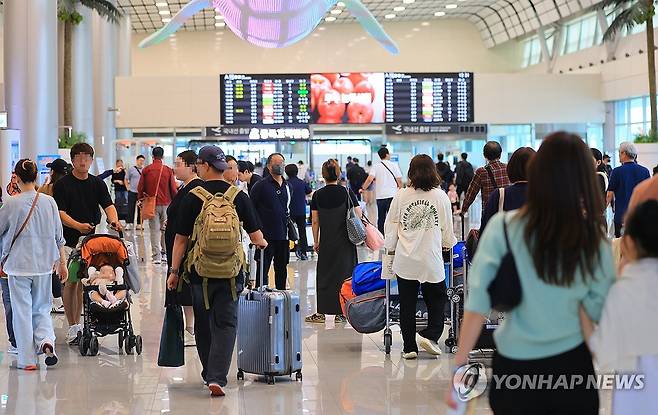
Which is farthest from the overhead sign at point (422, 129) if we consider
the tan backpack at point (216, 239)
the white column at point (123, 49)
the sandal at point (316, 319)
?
the tan backpack at point (216, 239)

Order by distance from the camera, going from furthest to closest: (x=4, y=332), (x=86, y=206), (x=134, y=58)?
(x=134, y=58) → (x=4, y=332) → (x=86, y=206)

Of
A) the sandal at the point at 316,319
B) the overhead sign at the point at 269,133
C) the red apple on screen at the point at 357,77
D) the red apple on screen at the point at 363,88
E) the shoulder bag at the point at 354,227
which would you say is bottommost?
the sandal at the point at 316,319

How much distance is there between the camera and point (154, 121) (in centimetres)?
3020

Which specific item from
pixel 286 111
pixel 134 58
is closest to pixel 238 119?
pixel 286 111

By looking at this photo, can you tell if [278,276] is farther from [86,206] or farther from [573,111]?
[573,111]

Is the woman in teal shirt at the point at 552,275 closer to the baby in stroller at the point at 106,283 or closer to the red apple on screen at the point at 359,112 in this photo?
the baby in stroller at the point at 106,283

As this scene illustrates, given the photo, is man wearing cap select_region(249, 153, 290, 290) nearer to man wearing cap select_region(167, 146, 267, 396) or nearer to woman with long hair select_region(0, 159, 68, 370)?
woman with long hair select_region(0, 159, 68, 370)

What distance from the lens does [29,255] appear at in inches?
299

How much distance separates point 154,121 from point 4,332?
2088 cm

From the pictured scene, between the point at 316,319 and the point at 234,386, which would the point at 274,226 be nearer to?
the point at 316,319

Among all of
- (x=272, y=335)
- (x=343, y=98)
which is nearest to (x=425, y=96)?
(x=343, y=98)

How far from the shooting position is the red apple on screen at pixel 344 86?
2859cm

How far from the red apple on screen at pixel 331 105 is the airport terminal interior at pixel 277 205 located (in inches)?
2.3

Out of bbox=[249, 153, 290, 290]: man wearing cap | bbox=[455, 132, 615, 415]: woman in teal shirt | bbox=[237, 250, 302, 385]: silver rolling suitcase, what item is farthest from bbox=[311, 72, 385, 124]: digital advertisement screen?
bbox=[455, 132, 615, 415]: woman in teal shirt
